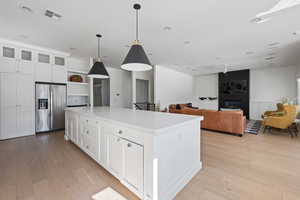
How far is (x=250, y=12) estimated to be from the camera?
234 centimetres

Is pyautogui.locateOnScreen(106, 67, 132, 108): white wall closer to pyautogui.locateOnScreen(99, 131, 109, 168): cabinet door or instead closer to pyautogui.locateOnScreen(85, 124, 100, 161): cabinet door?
pyautogui.locateOnScreen(85, 124, 100, 161): cabinet door

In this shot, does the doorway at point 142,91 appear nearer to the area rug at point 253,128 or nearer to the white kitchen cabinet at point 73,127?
the white kitchen cabinet at point 73,127

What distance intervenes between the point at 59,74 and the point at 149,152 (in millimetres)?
4717

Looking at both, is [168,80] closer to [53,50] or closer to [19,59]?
[53,50]

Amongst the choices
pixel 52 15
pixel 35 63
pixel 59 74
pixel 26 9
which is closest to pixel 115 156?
pixel 52 15

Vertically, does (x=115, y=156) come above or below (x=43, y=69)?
below

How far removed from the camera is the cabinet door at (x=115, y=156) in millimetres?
1758

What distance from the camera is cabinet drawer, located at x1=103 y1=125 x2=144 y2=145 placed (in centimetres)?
149

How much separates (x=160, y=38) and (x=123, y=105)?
15.2ft

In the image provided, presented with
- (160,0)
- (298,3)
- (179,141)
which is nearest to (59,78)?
(160,0)

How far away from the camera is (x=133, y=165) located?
61.7 inches

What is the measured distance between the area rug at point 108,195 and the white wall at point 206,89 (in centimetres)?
833

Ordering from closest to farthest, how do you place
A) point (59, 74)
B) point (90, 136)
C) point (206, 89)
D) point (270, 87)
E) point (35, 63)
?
point (90, 136)
point (35, 63)
point (59, 74)
point (270, 87)
point (206, 89)

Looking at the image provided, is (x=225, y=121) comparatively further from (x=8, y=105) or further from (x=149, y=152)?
(x=8, y=105)
